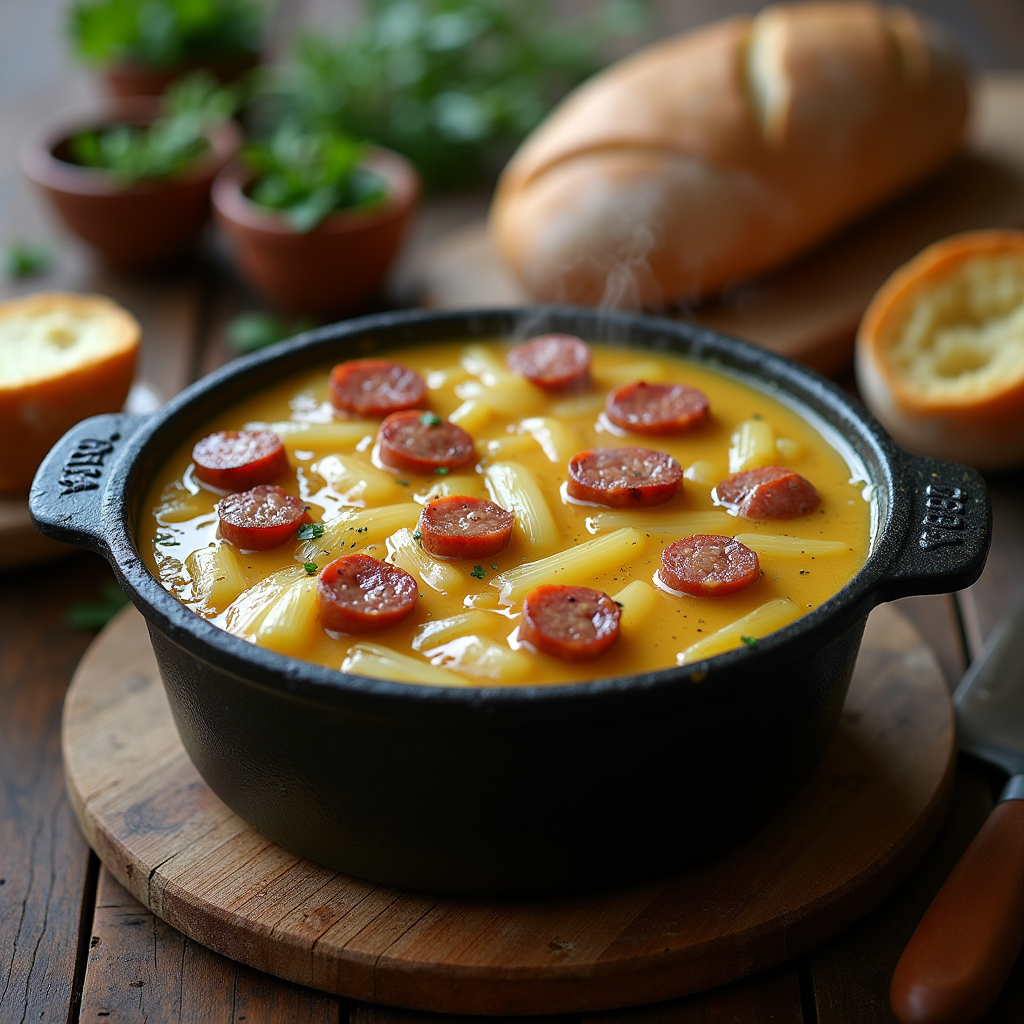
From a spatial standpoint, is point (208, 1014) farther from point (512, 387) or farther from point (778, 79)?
point (778, 79)

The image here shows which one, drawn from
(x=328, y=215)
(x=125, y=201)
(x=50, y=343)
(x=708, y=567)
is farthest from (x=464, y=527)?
(x=125, y=201)

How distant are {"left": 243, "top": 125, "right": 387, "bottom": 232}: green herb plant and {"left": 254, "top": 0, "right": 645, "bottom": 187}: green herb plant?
869 mm

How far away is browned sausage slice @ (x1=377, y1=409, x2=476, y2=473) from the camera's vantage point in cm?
312

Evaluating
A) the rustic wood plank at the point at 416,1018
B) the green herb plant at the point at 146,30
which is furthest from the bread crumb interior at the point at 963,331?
the green herb plant at the point at 146,30

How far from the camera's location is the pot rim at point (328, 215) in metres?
4.86

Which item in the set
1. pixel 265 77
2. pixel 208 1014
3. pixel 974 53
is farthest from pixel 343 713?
pixel 974 53

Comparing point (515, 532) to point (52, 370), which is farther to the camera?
point (52, 370)

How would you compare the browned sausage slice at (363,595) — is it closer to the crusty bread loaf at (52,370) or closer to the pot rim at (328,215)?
the crusty bread loaf at (52,370)

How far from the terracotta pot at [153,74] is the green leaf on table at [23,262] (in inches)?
46.1

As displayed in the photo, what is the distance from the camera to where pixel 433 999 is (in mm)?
2492

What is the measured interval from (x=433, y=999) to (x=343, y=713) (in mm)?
684

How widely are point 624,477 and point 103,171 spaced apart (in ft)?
11.3

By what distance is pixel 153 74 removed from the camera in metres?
6.14

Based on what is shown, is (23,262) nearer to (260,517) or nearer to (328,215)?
(328,215)
